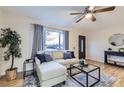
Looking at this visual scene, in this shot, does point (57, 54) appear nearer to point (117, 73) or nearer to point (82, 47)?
point (117, 73)

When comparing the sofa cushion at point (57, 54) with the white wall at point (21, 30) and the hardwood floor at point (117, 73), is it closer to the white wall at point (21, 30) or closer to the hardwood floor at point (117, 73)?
the white wall at point (21, 30)

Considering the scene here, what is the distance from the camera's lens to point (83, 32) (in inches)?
274

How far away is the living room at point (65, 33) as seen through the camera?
11.3 feet

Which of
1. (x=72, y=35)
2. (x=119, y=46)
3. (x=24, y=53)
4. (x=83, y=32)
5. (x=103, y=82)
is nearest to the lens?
(x=103, y=82)

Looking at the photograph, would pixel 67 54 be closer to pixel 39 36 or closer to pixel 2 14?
pixel 39 36

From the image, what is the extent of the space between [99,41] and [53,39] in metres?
3.02

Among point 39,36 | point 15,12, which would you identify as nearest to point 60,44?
point 39,36

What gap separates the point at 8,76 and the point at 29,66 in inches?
47.3

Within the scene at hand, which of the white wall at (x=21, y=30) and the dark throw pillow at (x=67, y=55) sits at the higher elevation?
the white wall at (x=21, y=30)

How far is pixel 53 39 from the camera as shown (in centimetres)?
546

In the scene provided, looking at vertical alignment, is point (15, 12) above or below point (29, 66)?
above

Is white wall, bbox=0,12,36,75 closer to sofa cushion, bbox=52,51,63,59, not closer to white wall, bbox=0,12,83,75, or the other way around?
white wall, bbox=0,12,83,75

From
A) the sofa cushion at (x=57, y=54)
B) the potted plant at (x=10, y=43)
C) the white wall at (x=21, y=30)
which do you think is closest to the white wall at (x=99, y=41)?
the sofa cushion at (x=57, y=54)
